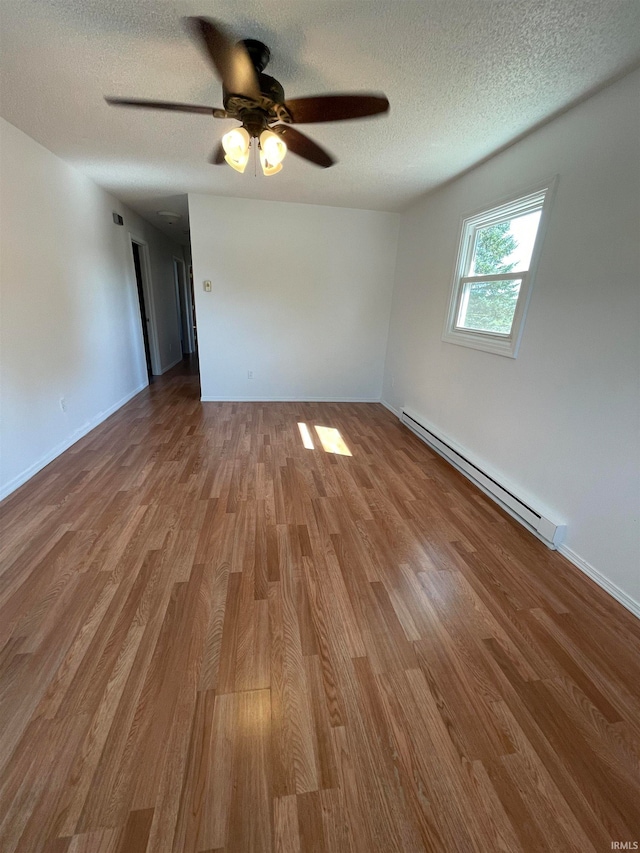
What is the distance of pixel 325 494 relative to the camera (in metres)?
2.50

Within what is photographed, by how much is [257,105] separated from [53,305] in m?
2.48

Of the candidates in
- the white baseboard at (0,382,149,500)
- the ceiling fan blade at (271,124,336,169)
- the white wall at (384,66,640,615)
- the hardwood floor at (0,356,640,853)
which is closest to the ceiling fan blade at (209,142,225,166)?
the ceiling fan blade at (271,124,336,169)

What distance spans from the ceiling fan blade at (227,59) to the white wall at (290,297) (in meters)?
2.67

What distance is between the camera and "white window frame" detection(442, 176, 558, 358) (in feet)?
7.06

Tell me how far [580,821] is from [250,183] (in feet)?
15.1

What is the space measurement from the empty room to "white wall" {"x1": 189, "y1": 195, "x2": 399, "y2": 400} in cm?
54

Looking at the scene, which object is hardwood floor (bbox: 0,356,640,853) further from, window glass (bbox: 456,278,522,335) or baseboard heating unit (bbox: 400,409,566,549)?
window glass (bbox: 456,278,522,335)

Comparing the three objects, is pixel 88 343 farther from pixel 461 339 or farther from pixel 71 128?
pixel 461 339

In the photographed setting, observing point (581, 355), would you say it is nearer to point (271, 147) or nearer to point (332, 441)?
point (271, 147)

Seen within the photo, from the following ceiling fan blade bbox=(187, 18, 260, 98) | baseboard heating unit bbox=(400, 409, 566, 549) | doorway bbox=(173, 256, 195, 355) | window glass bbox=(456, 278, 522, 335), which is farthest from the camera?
doorway bbox=(173, 256, 195, 355)

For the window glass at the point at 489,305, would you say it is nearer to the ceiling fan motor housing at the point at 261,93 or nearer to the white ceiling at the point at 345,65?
the white ceiling at the point at 345,65

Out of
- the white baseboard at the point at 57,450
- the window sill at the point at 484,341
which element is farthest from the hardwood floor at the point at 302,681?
the window sill at the point at 484,341

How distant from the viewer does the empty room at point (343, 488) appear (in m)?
0.99

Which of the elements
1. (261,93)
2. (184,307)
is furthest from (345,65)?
(184,307)
